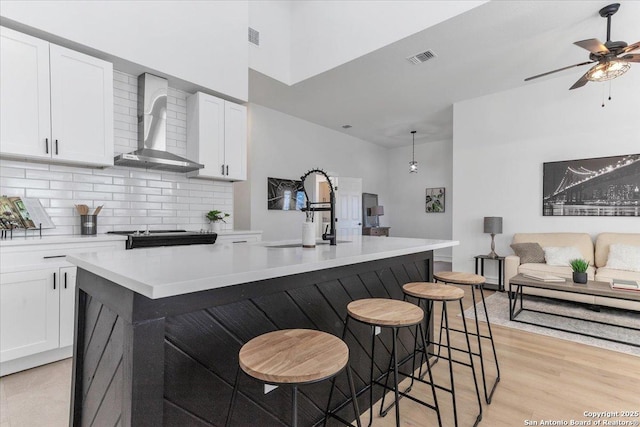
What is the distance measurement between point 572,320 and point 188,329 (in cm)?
421

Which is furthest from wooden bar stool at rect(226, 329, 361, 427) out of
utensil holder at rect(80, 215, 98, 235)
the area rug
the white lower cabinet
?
the area rug

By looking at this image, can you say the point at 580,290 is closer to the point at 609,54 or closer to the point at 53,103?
the point at 609,54

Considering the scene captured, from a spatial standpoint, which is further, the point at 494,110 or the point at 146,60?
the point at 494,110

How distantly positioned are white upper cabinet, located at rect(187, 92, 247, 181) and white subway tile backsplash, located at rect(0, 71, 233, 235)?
192mm

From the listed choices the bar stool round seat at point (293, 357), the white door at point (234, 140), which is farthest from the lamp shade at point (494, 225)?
the bar stool round seat at point (293, 357)

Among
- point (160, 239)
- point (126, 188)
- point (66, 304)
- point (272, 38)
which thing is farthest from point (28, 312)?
point (272, 38)

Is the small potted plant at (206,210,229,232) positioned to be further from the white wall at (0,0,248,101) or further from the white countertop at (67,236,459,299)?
the white countertop at (67,236,459,299)

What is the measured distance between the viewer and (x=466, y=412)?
186 centimetres

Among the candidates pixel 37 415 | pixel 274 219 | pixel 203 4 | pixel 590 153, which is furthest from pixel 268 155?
pixel 590 153

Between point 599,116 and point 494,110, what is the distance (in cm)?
134

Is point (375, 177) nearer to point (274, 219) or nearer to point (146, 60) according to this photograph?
point (274, 219)

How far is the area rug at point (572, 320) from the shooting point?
2954mm

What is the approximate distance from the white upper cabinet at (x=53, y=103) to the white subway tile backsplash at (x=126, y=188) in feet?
0.89

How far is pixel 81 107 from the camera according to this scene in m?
2.81
